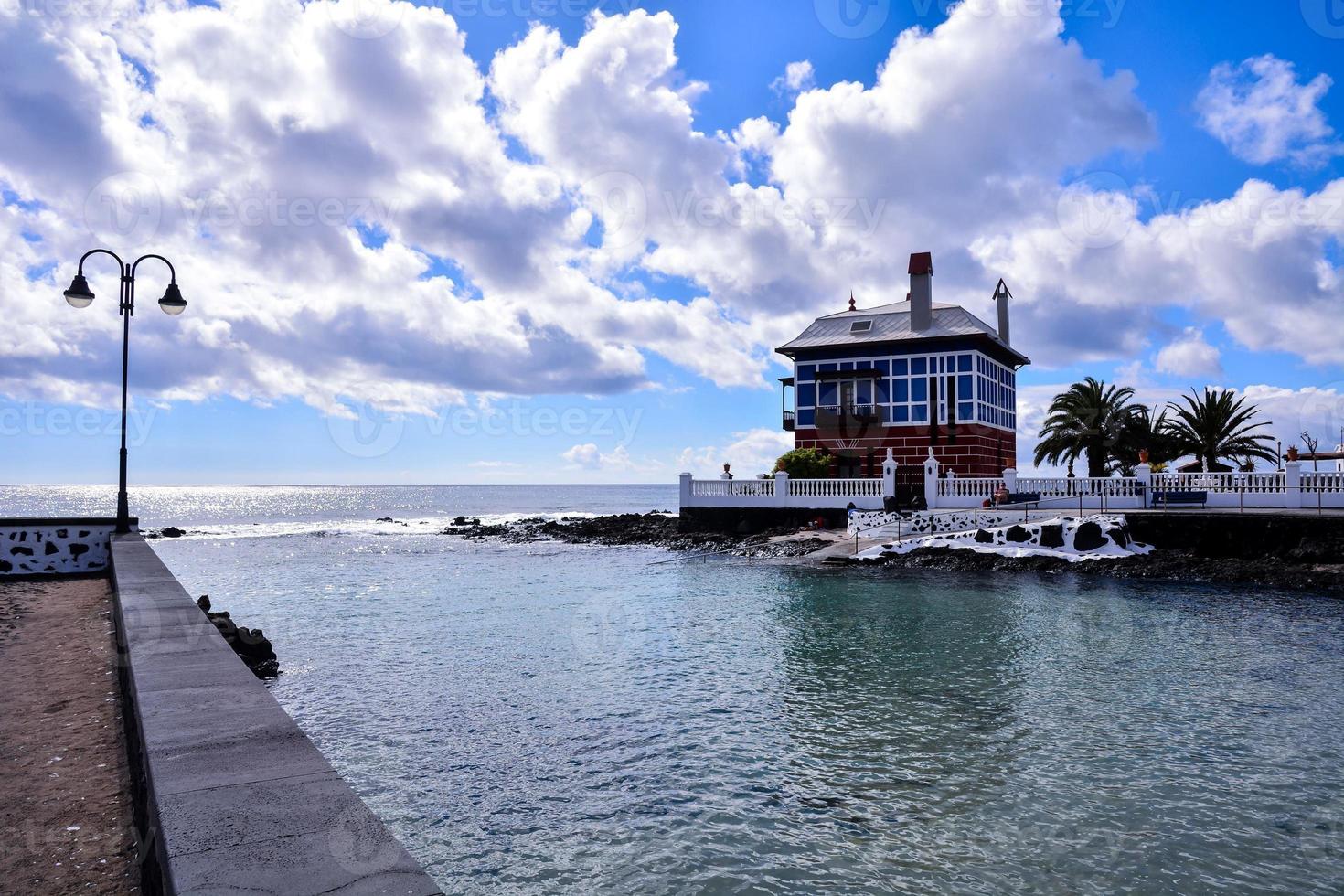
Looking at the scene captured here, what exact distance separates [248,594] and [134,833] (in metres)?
24.4

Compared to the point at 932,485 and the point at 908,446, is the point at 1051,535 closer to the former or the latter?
the point at 932,485

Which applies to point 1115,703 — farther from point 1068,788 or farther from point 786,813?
point 786,813

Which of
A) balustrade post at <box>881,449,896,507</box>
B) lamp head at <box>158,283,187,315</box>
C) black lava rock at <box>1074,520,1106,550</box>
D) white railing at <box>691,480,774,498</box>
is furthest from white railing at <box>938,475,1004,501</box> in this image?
lamp head at <box>158,283,187,315</box>

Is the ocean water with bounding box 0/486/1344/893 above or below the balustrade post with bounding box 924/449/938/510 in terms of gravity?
below

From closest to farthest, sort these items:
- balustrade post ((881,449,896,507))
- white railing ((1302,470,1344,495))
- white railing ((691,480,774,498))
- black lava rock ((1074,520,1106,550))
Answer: black lava rock ((1074,520,1106,550)), white railing ((1302,470,1344,495)), balustrade post ((881,449,896,507)), white railing ((691,480,774,498))

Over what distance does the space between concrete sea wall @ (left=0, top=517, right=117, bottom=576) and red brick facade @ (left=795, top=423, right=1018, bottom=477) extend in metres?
32.5

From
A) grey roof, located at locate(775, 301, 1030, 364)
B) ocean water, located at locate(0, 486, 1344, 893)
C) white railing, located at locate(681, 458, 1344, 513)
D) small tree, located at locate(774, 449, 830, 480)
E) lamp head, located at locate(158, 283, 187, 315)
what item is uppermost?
grey roof, located at locate(775, 301, 1030, 364)

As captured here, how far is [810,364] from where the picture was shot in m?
44.2

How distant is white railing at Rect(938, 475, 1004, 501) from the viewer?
1359 inches

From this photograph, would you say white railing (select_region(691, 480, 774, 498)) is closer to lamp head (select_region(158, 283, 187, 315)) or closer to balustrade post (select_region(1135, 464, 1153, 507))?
balustrade post (select_region(1135, 464, 1153, 507))

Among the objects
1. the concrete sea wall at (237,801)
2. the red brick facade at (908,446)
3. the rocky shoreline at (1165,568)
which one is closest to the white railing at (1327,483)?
the rocky shoreline at (1165,568)

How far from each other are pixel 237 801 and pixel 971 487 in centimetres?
3454

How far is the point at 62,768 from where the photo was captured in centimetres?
593

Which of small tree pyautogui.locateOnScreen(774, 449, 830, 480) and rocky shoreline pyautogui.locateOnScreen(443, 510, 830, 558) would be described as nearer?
rocky shoreline pyautogui.locateOnScreen(443, 510, 830, 558)
